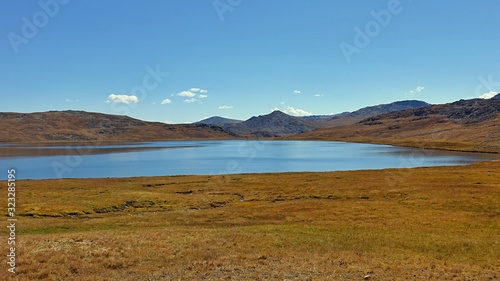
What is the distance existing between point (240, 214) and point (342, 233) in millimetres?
17980

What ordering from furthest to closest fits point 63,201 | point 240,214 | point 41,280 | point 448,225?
point 63,201
point 240,214
point 448,225
point 41,280

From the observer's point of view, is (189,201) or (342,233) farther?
(189,201)

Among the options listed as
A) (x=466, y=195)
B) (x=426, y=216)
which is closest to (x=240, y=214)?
(x=426, y=216)

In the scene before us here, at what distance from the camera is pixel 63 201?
64438 millimetres

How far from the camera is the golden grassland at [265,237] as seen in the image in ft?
82.7

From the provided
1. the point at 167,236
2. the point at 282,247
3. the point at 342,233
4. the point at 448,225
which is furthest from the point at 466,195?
the point at 167,236

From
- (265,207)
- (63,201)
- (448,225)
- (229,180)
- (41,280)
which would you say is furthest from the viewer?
(229,180)

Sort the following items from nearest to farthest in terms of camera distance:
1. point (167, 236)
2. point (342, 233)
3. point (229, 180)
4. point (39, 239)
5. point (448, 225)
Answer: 1. point (39, 239)
2. point (167, 236)
3. point (342, 233)
4. point (448, 225)
5. point (229, 180)

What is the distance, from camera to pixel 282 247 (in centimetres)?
3225

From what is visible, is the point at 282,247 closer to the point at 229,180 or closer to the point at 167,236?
the point at 167,236

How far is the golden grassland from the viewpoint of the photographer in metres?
25.2

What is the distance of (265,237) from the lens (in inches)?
1394

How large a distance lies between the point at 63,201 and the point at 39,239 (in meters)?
35.9

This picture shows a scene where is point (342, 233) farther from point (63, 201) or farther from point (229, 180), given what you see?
point (229, 180)
